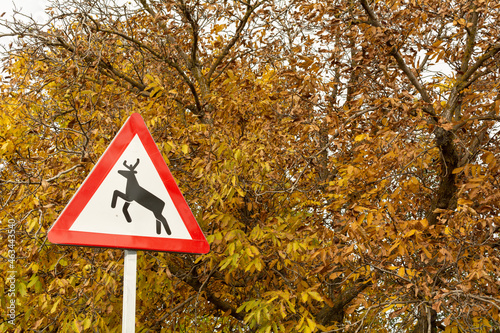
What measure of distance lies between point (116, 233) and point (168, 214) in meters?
0.30

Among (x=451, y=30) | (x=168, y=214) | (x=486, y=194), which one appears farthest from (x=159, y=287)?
(x=451, y=30)

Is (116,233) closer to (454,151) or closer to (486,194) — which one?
(486,194)

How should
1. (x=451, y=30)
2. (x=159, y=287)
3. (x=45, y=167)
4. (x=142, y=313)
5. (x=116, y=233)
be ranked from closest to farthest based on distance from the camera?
(x=116, y=233)
(x=45, y=167)
(x=159, y=287)
(x=142, y=313)
(x=451, y=30)

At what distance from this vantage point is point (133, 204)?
230 centimetres

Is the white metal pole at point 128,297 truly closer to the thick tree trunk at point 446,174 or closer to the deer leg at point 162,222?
the deer leg at point 162,222

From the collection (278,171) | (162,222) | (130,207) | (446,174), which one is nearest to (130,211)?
(130,207)

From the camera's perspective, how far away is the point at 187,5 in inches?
233

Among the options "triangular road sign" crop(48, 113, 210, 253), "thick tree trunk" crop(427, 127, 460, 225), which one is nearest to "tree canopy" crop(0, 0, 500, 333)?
"thick tree trunk" crop(427, 127, 460, 225)

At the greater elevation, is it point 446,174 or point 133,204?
point 446,174

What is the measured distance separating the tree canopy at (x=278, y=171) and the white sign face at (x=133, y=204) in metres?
1.44

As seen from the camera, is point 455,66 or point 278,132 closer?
A: point 455,66

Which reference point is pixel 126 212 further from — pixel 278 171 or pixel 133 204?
pixel 278 171

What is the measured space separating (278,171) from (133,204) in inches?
133

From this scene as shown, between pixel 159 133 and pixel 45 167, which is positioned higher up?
pixel 159 133
